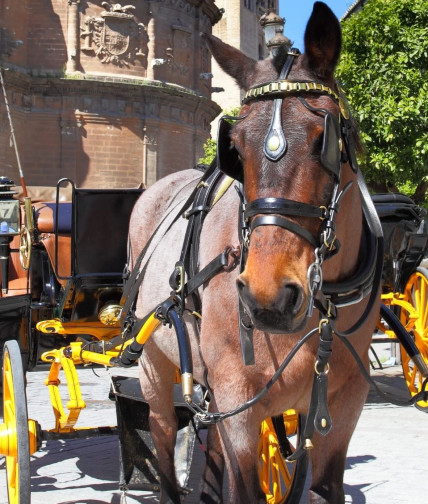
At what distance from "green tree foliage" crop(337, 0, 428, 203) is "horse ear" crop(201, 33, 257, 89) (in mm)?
9580

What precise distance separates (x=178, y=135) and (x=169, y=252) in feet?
78.5

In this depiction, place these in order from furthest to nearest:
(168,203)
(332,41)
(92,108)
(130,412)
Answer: (92,108), (130,412), (168,203), (332,41)

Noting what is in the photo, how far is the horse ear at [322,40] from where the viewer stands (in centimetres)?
232

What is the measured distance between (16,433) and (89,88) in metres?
22.7

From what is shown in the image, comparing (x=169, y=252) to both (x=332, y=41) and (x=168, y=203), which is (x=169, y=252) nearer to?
(x=168, y=203)

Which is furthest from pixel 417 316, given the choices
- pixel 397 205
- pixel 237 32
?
pixel 237 32

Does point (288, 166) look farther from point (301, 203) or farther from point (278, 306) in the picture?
point (278, 306)

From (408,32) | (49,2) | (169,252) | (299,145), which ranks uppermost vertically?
(49,2)

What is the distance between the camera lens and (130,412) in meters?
4.73

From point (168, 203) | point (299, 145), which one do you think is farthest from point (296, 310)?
point (168, 203)

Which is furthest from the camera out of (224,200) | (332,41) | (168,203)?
(168,203)

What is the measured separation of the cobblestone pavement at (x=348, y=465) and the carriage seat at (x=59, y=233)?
1337 millimetres

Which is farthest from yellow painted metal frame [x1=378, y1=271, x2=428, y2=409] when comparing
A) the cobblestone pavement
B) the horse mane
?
the horse mane

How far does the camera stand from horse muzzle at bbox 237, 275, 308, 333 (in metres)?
2.09
